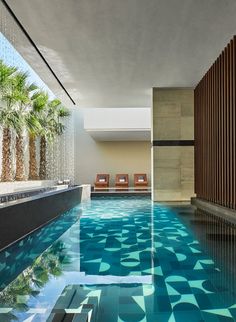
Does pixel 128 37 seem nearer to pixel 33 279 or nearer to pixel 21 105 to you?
pixel 33 279

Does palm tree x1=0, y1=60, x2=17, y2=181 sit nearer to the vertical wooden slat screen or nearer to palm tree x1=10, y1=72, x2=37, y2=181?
palm tree x1=10, y1=72, x2=37, y2=181

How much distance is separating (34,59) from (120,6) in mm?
3484

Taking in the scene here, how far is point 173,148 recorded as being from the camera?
1125cm

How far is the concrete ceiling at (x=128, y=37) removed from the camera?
5855 millimetres

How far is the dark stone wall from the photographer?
4519mm

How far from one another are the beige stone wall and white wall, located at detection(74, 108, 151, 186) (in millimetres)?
8325

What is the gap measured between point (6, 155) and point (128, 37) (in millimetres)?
6544

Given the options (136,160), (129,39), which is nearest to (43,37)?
(129,39)

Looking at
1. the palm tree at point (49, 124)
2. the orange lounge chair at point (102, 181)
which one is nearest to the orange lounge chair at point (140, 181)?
the orange lounge chair at point (102, 181)

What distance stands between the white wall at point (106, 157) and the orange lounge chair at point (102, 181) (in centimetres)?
99

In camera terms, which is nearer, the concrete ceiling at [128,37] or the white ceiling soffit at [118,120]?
the concrete ceiling at [128,37]

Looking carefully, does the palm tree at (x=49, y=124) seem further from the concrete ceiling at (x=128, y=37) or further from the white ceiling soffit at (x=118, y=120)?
the concrete ceiling at (x=128, y=37)

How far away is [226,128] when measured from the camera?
24.8ft

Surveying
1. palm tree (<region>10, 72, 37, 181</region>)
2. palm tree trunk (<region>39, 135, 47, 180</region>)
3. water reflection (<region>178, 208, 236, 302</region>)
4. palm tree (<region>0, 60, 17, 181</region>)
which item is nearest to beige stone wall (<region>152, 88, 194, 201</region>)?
water reflection (<region>178, 208, 236, 302</region>)
